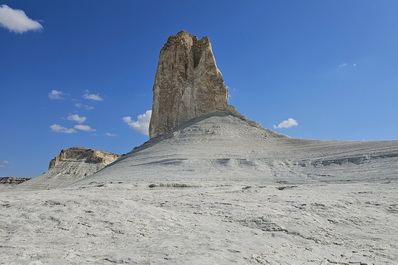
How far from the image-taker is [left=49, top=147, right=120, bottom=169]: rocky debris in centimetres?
6098

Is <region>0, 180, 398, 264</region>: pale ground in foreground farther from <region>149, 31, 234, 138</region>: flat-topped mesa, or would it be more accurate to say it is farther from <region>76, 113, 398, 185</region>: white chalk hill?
<region>149, 31, 234, 138</region>: flat-topped mesa

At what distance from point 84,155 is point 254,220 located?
62743 mm

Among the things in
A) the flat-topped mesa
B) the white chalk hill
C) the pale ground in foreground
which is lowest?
the pale ground in foreground

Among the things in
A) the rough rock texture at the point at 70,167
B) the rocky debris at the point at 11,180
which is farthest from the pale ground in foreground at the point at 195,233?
the rocky debris at the point at 11,180

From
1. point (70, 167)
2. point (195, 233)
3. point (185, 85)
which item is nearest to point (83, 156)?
point (70, 167)

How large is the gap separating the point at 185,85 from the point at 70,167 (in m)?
33.5

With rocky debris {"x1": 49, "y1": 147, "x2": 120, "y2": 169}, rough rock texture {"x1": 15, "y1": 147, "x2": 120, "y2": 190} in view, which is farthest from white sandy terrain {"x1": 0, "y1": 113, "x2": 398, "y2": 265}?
rocky debris {"x1": 49, "y1": 147, "x2": 120, "y2": 169}

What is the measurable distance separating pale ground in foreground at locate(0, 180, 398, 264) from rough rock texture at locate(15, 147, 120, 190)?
157ft

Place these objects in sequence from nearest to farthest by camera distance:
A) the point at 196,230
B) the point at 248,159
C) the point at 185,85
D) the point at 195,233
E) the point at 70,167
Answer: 1. the point at 195,233
2. the point at 196,230
3. the point at 248,159
4. the point at 185,85
5. the point at 70,167

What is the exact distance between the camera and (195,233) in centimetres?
466

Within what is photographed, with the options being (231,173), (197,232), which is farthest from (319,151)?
(197,232)

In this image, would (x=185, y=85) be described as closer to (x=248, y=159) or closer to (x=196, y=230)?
(x=248, y=159)

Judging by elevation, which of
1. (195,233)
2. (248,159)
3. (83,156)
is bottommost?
(195,233)

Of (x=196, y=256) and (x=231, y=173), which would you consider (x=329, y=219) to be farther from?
(x=231, y=173)
